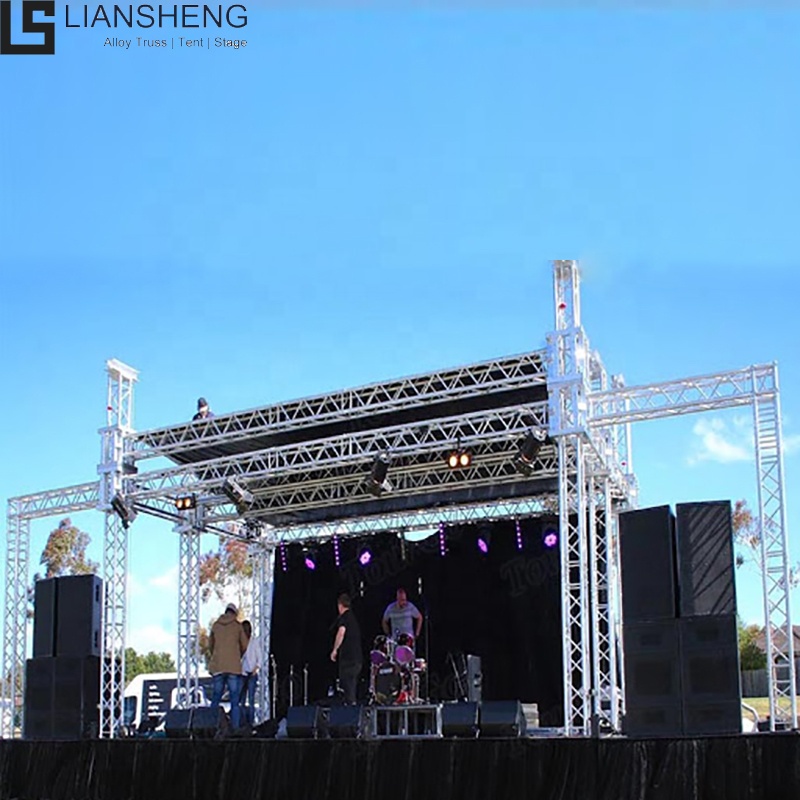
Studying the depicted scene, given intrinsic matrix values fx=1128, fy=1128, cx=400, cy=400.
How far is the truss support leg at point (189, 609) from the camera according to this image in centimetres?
1577

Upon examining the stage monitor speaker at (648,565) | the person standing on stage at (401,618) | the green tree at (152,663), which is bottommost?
the green tree at (152,663)

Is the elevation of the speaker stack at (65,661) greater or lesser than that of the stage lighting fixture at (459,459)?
lesser

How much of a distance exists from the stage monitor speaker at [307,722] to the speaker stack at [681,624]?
128 inches

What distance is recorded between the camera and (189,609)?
16.0 metres

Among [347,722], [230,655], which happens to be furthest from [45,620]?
[347,722]

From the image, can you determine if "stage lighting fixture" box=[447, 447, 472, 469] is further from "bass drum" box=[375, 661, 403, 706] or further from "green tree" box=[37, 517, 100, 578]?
"green tree" box=[37, 517, 100, 578]

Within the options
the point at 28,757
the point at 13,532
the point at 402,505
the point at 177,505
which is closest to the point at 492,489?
the point at 402,505

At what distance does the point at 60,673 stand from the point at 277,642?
22.8 feet

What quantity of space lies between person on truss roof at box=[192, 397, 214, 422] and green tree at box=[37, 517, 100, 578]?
1960cm

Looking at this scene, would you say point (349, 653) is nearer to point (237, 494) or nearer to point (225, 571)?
point (237, 494)

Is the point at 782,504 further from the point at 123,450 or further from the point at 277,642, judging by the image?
the point at 277,642

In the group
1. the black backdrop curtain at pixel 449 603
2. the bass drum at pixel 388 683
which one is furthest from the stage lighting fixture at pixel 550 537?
the bass drum at pixel 388 683

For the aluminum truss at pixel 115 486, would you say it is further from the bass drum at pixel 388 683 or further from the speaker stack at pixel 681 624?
the speaker stack at pixel 681 624

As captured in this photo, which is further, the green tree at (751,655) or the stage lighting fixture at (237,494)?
the green tree at (751,655)
